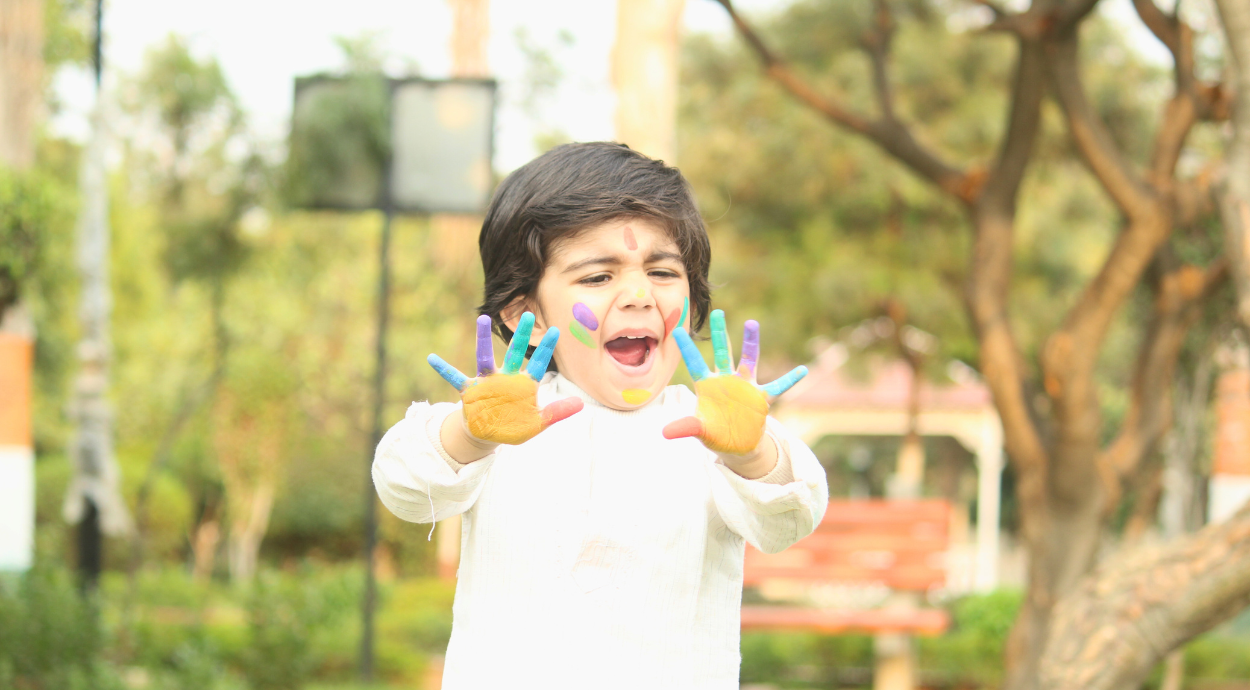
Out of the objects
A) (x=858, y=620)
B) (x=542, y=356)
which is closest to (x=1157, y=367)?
(x=858, y=620)

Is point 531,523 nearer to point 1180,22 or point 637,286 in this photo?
point 637,286

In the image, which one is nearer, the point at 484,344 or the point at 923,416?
the point at 484,344

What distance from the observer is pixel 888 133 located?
5180mm

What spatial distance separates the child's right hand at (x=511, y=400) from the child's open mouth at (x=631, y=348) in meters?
0.18

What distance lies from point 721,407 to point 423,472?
37 centimetres

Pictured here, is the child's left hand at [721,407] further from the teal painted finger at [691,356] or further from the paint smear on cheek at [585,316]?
the paint smear on cheek at [585,316]

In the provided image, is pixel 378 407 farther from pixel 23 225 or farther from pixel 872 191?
pixel 872 191

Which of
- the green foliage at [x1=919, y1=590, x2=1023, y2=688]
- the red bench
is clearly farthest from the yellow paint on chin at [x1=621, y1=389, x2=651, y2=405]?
the green foliage at [x1=919, y1=590, x2=1023, y2=688]

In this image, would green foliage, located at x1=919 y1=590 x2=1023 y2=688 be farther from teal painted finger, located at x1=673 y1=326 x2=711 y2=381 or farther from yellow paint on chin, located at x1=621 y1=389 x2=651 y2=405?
teal painted finger, located at x1=673 y1=326 x2=711 y2=381

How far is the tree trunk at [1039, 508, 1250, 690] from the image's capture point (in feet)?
9.18

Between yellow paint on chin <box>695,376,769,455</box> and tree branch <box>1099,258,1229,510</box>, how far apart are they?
3964 millimetres

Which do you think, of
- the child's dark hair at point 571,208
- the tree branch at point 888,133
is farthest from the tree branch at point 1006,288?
the child's dark hair at point 571,208

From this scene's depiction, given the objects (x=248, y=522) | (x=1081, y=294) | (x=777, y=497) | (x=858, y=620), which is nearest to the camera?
(x=777, y=497)

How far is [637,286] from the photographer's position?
1428mm
